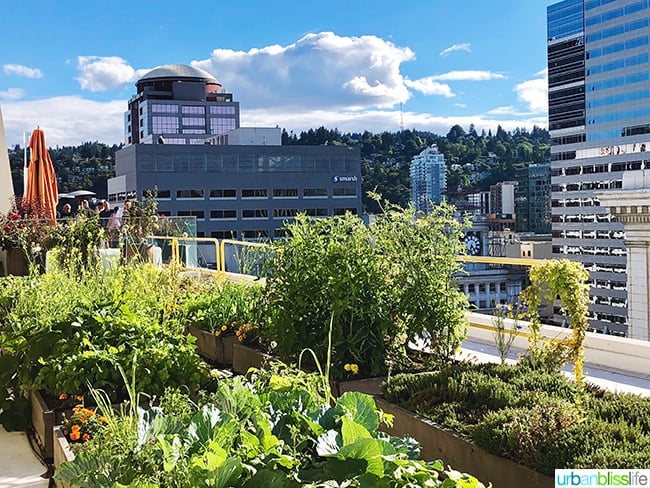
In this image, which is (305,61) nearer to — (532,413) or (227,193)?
(227,193)

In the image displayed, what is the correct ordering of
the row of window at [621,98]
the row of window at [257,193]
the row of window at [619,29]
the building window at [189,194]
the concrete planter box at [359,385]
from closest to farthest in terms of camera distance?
the concrete planter box at [359,385] → the row of window at [619,29] → the row of window at [621,98] → the building window at [189,194] → the row of window at [257,193]

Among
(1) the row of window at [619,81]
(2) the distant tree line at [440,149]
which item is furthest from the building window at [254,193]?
(1) the row of window at [619,81]

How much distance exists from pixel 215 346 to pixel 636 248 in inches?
266

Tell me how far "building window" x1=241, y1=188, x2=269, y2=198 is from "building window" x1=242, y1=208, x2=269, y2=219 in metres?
1.48

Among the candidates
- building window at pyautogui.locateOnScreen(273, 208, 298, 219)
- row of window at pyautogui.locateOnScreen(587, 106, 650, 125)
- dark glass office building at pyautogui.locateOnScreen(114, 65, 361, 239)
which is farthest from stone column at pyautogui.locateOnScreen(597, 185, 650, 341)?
building window at pyautogui.locateOnScreen(273, 208, 298, 219)

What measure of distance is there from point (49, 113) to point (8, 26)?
10758 mm

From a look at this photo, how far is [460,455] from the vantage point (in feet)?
8.75

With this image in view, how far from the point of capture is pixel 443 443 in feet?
9.02

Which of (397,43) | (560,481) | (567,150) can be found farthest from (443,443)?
(397,43)

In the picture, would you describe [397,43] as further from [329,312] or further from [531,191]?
[329,312]

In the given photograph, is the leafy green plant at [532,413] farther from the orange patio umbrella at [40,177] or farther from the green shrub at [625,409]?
the orange patio umbrella at [40,177]

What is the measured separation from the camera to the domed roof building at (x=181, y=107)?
110 metres

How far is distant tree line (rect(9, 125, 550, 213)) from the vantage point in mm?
51412

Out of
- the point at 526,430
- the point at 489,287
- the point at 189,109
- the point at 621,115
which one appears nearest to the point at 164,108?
the point at 189,109
